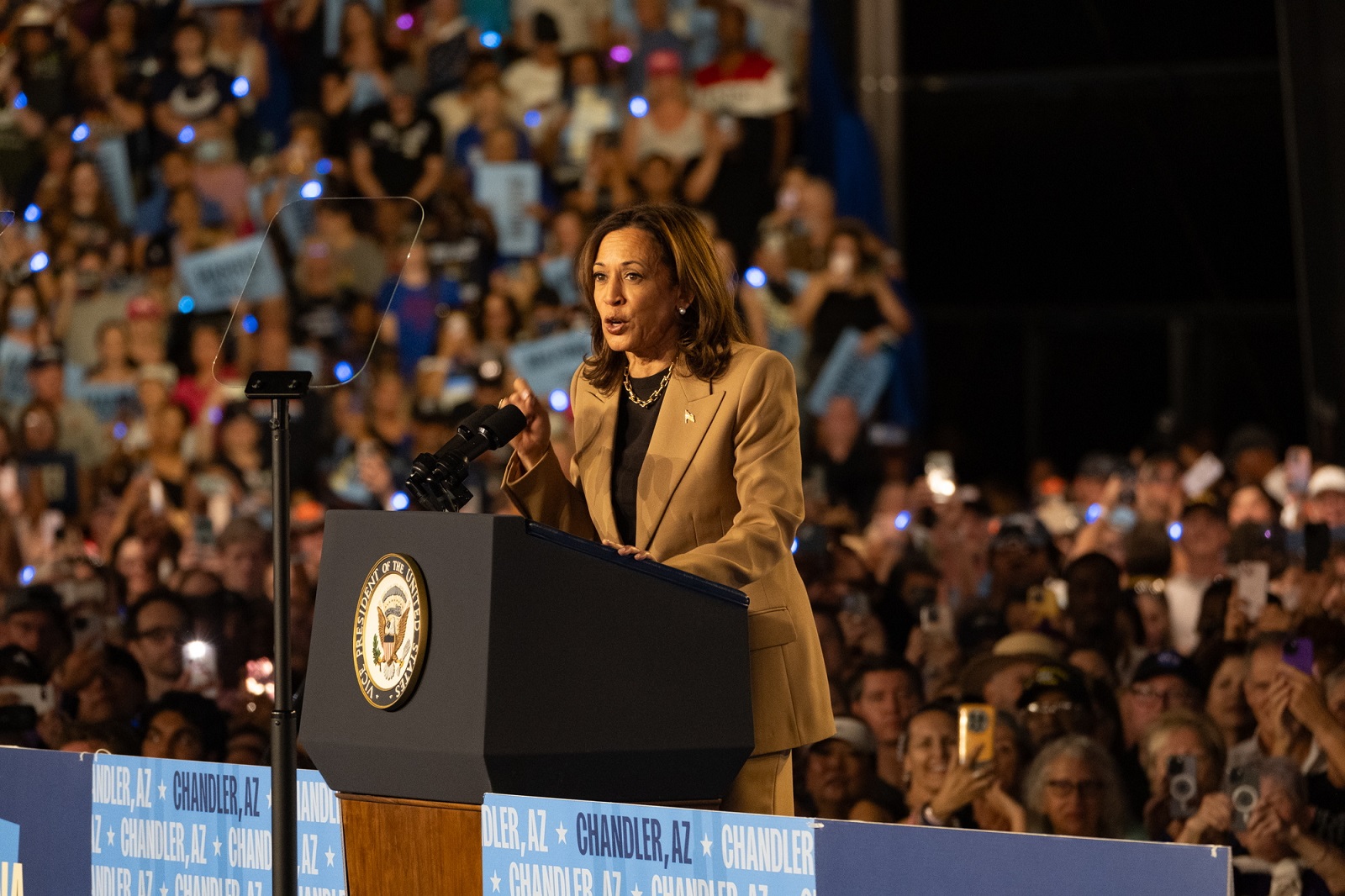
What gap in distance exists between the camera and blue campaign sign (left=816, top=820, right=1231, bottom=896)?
7.28ft

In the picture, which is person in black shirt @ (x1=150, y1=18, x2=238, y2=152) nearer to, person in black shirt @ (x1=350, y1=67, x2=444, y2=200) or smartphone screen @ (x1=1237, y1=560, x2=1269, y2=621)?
person in black shirt @ (x1=350, y1=67, x2=444, y2=200)

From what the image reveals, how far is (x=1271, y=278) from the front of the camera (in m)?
13.6

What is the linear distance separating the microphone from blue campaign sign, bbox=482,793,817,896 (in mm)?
413

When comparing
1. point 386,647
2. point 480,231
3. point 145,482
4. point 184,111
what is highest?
point 184,111

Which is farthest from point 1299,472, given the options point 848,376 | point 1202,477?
point 848,376

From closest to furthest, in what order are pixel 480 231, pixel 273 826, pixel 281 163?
pixel 273 826 < pixel 480 231 < pixel 281 163

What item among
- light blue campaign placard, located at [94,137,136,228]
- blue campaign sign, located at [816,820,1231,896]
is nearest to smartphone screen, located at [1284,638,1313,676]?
blue campaign sign, located at [816,820,1231,896]

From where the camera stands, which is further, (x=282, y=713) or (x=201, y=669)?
(x=201, y=669)

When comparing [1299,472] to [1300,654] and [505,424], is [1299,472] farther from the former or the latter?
[505,424]

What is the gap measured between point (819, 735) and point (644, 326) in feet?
2.13

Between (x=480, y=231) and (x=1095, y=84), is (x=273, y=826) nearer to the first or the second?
(x=480, y=231)

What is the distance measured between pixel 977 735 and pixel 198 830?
6.74 ft

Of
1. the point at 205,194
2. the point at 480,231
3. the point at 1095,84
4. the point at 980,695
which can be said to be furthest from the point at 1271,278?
the point at 980,695

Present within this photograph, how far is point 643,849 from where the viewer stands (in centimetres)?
262
